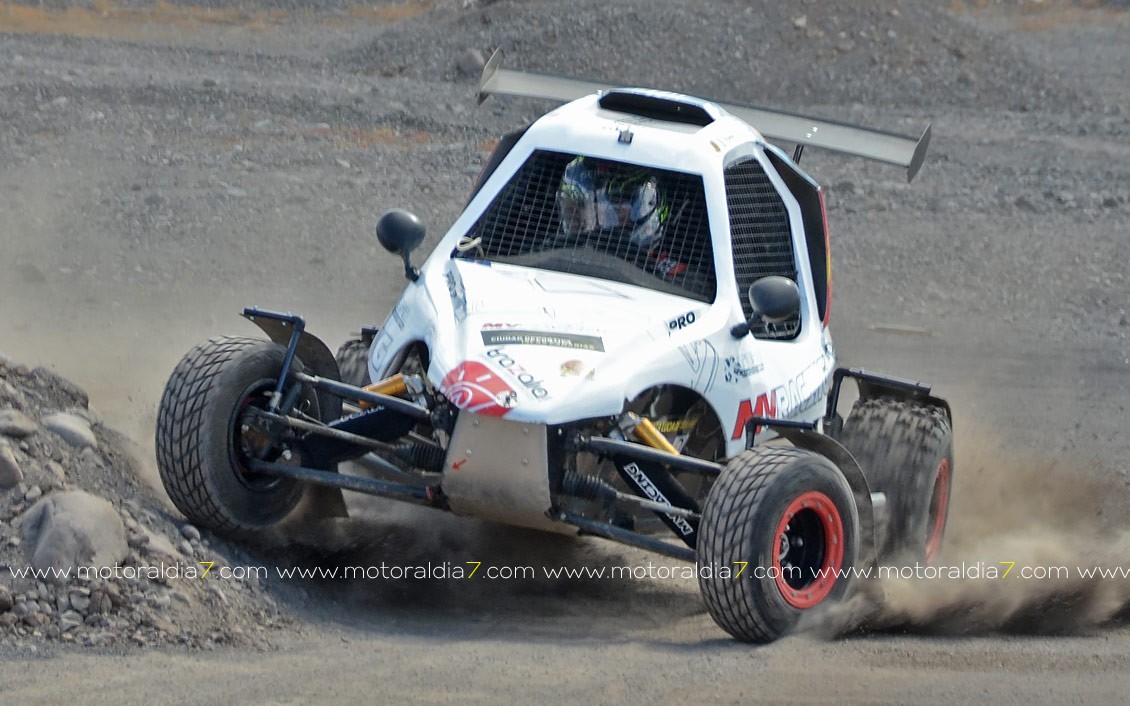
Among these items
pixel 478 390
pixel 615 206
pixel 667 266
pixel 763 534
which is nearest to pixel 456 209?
pixel 615 206

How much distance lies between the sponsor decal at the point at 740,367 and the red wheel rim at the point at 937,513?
1.35 meters

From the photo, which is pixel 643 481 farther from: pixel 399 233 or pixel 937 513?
pixel 937 513

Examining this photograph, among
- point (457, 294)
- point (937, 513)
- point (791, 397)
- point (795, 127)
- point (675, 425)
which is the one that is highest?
point (795, 127)

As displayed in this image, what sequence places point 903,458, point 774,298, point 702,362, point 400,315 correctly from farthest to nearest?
point 903,458 < point 400,315 < point 702,362 < point 774,298

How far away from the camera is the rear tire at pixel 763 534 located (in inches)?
214

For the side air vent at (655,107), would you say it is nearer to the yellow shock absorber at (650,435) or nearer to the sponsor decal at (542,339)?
the sponsor decal at (542,339)

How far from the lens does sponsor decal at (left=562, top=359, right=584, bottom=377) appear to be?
227 inches

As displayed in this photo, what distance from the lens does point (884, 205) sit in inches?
627

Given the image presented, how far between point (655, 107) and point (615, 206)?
71 centimetres

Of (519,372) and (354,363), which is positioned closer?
(519,372)

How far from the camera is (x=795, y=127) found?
7.58 m

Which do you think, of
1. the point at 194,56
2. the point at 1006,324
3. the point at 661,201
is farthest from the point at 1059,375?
the point at 194,56

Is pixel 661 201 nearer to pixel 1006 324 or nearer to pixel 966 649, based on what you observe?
pixel 966 649

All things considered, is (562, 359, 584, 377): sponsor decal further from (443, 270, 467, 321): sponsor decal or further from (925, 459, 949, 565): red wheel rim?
(925, 459, 949, 565): red wheel rim
